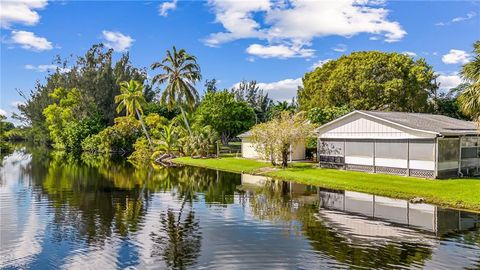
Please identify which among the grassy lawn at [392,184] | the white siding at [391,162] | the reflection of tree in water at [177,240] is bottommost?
the reflection of tree in water at [177,240]

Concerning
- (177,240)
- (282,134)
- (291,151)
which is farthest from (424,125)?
(177,240)

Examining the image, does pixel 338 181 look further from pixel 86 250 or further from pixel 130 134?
pixel 130 134

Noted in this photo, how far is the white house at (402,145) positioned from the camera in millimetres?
29578

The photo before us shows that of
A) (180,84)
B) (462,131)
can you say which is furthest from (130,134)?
(462,131)

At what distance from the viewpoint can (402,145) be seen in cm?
3109

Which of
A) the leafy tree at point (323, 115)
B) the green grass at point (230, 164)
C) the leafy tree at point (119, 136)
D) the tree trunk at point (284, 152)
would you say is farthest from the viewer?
the leafy tree at point (119, 136)

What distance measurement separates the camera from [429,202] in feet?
73.5

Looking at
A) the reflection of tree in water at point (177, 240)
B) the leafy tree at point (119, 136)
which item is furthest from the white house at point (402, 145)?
the leafy tree at point (119, 136)

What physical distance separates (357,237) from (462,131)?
2047 cm

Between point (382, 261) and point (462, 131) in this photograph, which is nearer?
point (382, 261)

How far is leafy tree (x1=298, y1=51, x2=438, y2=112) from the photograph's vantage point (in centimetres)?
5500

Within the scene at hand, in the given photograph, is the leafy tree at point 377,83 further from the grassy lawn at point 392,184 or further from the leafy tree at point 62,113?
the leafy tree at point 62,113

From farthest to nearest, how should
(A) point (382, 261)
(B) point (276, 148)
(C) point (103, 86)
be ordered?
(C) point (103, 86), (B) point (276, 148), (A) point (382, 261)

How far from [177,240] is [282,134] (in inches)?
947
